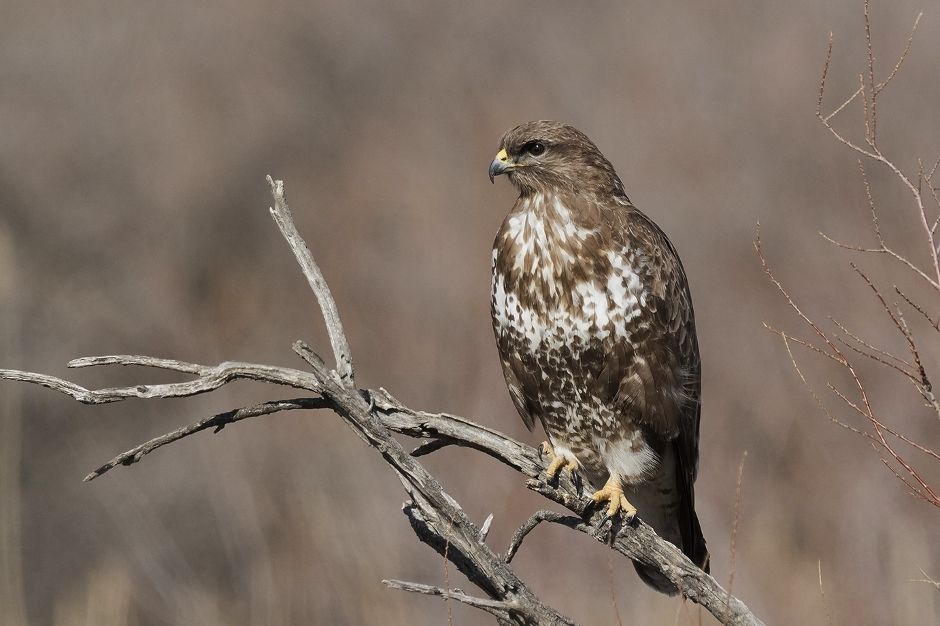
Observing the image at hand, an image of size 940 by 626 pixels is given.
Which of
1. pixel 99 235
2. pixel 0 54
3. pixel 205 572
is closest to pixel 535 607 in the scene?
pixel 205 572

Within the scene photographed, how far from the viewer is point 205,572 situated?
736 cm

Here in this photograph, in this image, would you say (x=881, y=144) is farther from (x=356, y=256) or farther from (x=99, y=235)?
(x=99, y=235)

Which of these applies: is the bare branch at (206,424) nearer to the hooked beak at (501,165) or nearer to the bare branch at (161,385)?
the bare branch at (161,385)

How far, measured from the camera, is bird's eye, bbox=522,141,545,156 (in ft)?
13.8

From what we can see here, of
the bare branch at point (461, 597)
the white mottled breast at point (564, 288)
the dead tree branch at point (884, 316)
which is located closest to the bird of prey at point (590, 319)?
the white mottled breast at point (564, 288)

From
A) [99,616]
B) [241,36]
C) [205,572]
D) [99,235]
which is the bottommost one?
[99,616]

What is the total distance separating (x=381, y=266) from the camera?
9.86 m

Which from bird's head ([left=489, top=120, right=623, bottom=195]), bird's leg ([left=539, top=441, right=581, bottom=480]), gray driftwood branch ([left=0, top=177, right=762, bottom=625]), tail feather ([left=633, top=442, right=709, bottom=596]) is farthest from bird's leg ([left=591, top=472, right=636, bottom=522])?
bird's head ([left=489, top=120, right=623, bottom=195])

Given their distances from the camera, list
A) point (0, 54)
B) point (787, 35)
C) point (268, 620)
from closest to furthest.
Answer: point (268, 620) → point (0, 54) → point (787, 35)

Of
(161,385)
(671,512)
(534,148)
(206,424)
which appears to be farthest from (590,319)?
(161,385)

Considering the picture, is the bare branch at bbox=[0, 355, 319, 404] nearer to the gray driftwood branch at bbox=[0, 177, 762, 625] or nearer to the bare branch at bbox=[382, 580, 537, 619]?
the gray driftwood branch at bbox=[0, 177, 762, 625]

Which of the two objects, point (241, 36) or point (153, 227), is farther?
point (241, 36)

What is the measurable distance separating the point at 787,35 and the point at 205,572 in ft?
24.3

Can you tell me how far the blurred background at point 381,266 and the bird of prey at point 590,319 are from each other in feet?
5.84
